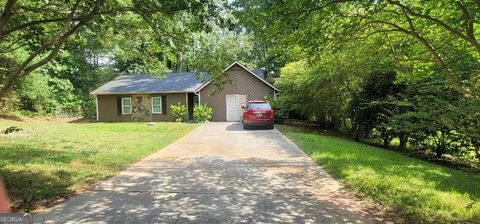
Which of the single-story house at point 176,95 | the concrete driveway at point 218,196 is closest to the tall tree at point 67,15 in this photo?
the concrete driveway at point 218,196

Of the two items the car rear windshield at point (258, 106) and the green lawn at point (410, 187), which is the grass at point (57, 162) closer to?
the green lawn at point (410, 187)

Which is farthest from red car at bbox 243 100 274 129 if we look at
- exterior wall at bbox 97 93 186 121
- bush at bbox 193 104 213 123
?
exterior wall at bbox 97 93 186 121

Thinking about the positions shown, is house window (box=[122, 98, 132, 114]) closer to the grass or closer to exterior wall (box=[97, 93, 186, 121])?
exterior wall (box=[97, 93, 186, 121])

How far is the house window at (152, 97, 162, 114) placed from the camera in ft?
98.2

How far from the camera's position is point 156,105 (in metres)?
30.1

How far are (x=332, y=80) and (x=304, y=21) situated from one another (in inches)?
516

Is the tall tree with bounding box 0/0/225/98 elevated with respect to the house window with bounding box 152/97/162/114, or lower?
elevated

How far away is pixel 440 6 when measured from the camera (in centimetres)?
701

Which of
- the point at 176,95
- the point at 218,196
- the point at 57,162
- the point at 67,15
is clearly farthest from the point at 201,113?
the point at 218,196

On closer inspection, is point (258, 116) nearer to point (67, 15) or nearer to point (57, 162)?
point (57, 162)

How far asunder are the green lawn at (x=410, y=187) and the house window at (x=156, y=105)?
19.9m

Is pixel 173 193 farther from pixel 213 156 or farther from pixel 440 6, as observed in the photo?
pixel 440 6

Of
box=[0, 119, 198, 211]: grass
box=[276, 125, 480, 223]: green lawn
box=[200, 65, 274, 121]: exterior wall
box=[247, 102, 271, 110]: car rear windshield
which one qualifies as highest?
box=[200, 65, 274, 121]: exterior wall

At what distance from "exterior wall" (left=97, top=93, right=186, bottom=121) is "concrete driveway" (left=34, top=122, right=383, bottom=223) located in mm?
18491
